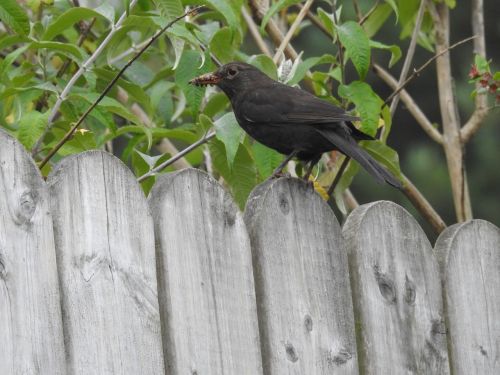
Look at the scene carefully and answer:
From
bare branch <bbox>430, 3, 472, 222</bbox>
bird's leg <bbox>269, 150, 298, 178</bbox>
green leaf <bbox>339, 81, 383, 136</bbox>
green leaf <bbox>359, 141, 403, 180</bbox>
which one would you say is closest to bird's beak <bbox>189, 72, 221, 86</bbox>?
A: bird's leg <bbox>269, 150, 298, 178</bbox>

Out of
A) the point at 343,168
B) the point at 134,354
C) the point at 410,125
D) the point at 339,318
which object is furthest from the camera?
the point at 410,125

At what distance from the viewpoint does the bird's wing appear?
381 cm

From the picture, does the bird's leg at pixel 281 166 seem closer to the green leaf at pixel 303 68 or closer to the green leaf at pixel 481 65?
the green leaf at pixel 303 68

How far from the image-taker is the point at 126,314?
2.39 meters

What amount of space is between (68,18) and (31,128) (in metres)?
0.39

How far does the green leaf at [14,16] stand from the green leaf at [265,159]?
0.95m

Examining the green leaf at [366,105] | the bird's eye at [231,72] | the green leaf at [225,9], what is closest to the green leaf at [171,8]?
the green leaf at [225,9]

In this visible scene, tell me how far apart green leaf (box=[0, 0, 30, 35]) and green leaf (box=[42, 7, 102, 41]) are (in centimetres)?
9

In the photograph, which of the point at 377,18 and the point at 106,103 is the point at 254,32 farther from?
the point at 106,103

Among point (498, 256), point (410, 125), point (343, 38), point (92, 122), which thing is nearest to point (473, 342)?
point (498, 256)

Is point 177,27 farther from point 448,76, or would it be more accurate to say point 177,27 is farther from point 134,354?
point 448,76

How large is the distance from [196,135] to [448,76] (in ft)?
4.01

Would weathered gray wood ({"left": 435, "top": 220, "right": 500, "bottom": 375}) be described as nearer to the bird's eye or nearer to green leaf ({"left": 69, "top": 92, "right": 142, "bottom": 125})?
green leaf ({"left": 69, "top": 92, "right": 142, "bottom": 125})

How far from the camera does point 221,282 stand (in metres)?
2.59
